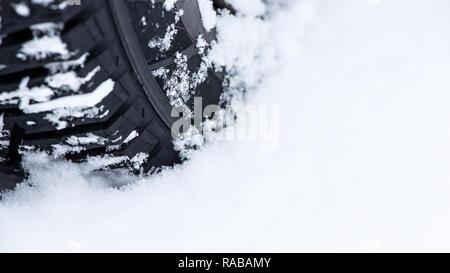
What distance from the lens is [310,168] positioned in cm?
141

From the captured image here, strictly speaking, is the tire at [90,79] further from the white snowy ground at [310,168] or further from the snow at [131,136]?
the white snowy ground at [310,168]

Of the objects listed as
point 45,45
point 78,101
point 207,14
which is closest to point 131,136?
point 78,101

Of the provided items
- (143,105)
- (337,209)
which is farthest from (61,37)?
(337,209)

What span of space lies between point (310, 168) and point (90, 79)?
84 centimetres

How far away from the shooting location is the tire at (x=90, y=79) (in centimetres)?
72

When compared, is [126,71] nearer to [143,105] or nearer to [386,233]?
[143,105]

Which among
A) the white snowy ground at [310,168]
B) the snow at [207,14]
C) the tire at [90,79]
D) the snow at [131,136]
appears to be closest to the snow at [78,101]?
the tire at [90,79]

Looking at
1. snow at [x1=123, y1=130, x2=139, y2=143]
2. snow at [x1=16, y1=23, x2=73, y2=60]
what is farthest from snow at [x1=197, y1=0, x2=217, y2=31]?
snow at [x1=16, y1=23, x2=73, y2=60]

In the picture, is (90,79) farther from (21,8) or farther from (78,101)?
(21,8)

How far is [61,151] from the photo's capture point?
99cm

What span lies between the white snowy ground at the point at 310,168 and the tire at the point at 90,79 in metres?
0.17

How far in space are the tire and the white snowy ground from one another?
17cm

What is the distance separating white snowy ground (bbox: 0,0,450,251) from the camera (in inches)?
46.9

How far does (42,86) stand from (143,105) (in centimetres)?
22
